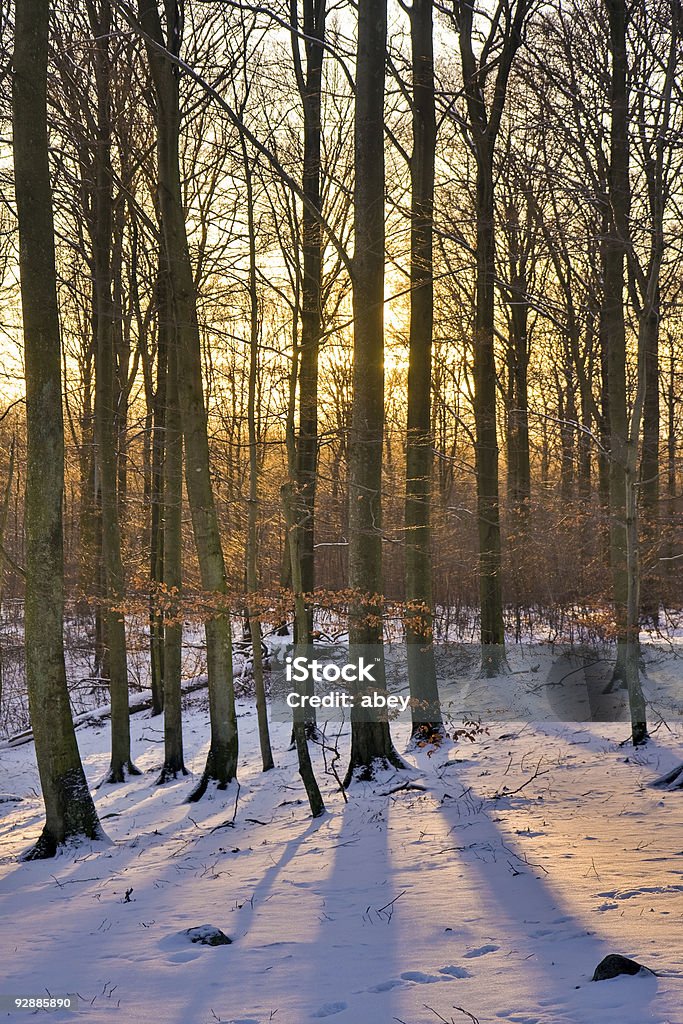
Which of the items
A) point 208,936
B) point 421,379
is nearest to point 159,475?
point 421,379

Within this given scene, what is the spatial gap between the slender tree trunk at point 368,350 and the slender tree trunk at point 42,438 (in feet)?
11.3

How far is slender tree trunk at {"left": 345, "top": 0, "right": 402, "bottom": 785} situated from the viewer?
10.0m

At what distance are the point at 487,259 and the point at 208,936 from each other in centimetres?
1225

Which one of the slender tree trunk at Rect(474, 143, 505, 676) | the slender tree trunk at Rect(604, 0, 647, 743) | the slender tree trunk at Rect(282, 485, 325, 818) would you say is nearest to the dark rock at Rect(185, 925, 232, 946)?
the slender tree trunk at Rect(282, 485, 325, 818)

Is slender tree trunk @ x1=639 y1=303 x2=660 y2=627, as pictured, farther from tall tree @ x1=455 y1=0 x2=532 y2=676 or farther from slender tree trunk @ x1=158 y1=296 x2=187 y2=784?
slender tree trunk @ x1=158 y1=296 x2=187 y2=784

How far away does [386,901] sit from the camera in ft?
19.4

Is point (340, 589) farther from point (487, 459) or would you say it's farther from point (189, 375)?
point (487, 459)

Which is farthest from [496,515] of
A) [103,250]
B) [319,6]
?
[319,6]

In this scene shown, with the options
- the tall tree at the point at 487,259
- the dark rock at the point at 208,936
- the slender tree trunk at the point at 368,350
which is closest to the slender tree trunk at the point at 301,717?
the slender tree trunk at the point at 368,350

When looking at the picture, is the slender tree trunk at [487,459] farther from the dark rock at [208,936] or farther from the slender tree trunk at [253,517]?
the dark rock at [208,936]

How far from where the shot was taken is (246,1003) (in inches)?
168

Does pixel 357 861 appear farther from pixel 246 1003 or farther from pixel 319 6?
pixel 319 6

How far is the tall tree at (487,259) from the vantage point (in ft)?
46.2

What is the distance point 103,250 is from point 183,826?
30.9 ft
